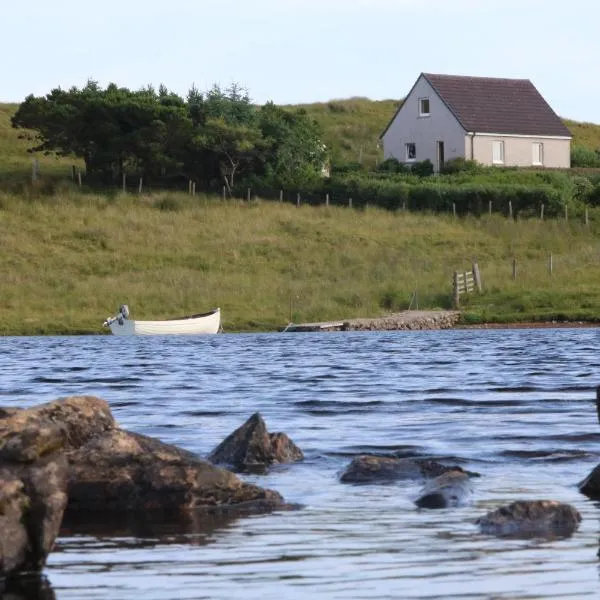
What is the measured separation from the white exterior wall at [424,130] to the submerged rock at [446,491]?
75270 mm

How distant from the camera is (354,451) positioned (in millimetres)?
17812

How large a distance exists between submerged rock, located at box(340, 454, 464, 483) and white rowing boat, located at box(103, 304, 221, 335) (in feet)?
121

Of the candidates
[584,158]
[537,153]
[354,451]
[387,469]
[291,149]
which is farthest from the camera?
[584,158]

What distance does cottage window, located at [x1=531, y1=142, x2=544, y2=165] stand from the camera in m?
92.3

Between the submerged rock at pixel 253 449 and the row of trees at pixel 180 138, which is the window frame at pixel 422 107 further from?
the submerged rock at pixel 253 449

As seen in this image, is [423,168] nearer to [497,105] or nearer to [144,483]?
[497,105]

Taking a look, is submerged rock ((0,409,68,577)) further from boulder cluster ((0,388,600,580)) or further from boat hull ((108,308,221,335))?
boat hull ((108,308,221,335))

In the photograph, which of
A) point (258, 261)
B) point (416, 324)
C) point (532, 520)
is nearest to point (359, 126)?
point (258, 261)

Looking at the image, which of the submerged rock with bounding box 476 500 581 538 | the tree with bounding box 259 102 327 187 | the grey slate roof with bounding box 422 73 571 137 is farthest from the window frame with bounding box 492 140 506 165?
the submerged rock with bounding box 476 500 581 538

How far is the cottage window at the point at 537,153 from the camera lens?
3634 inches

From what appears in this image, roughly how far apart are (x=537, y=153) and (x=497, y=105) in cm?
406

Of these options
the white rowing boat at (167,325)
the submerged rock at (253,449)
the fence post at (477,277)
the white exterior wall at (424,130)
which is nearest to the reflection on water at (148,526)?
the submerged rock at (253,449)

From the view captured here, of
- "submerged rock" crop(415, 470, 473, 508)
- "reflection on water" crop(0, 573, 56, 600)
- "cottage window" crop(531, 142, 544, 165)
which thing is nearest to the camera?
"reflection on water" crop(0, 573, 56, 600)

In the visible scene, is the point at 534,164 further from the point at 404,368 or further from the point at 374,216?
the point at 404,368
